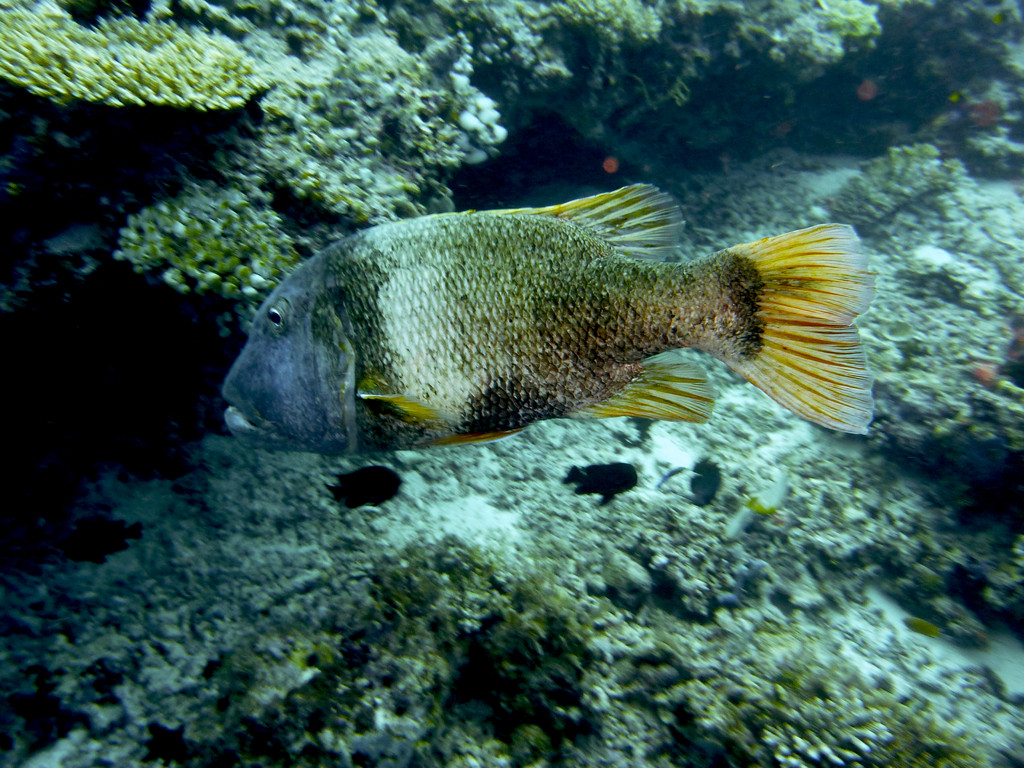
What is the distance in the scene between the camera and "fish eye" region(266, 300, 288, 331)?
1.74 metres

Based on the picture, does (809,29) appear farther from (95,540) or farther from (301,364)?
(95,540)

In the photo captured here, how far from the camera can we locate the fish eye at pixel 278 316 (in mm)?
1743

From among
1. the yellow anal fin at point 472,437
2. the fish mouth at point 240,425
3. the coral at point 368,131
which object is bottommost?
the yellow anal fin at point 472,437

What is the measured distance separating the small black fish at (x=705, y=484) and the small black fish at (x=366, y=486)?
263 cm

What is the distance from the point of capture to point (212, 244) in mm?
2363

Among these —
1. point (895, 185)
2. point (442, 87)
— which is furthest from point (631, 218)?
point (895, 185)

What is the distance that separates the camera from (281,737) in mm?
2047

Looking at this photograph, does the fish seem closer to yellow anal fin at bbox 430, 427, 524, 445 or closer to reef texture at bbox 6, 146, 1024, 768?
yellow anal fin at bbox 430, 427, 524, 445

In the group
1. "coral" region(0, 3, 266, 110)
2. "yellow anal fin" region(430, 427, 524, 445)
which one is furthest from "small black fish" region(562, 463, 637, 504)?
"coral" region(0, 3, 266, 110)

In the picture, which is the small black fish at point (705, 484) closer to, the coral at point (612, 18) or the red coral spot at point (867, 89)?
the coral at point (612, 18)

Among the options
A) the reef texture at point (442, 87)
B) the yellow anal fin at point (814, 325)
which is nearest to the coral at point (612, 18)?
the reef texture at point (442, 87)

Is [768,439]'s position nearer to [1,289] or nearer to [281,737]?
[281,737]

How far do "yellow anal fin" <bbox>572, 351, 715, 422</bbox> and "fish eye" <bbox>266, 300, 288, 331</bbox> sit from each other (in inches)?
47.9

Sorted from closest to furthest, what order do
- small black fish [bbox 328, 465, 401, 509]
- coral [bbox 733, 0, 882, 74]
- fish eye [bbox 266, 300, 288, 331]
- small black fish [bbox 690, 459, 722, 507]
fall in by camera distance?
fish eye [bbox 266, 300, 288, 331], small black fish [bbox 328, 465, 401, 509], small black fish [bbox 690, 459, 722, 507], coral [bbox 733, 0, 882, 74]
